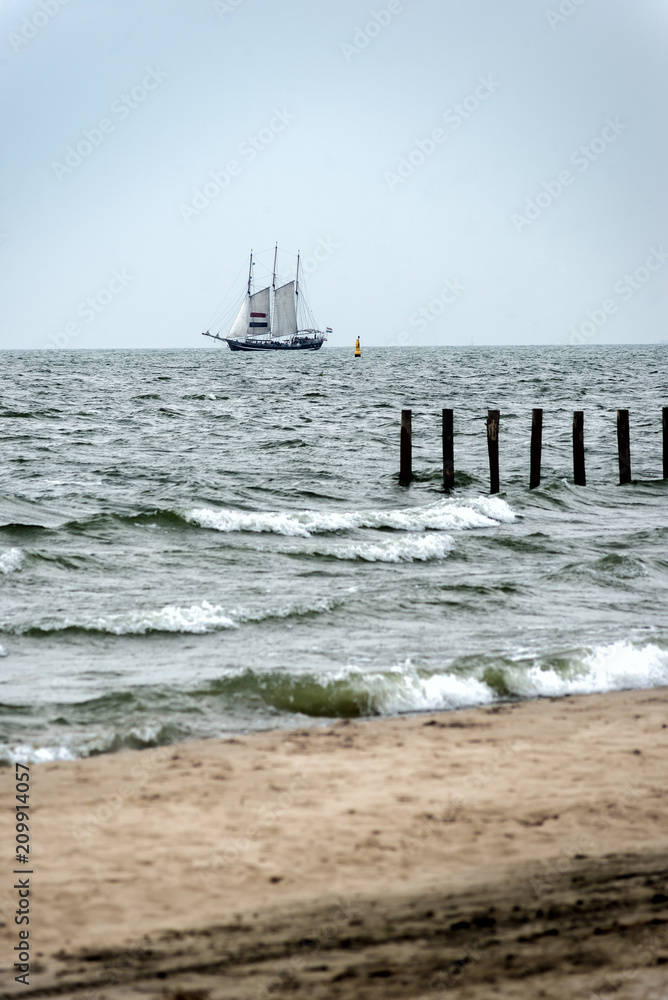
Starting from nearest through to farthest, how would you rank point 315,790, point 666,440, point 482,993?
point 482,993 < point 315,790 < point 666,440

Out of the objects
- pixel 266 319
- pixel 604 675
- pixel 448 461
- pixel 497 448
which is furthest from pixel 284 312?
pixel 604 675

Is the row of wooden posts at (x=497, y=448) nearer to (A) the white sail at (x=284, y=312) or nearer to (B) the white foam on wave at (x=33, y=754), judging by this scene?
(B) the white foam on wave at (x=33, y=754)

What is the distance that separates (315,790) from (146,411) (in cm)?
3385

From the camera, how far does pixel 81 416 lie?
118ft

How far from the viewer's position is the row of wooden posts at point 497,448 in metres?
19.8

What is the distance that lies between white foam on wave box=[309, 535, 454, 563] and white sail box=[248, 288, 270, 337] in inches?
5026

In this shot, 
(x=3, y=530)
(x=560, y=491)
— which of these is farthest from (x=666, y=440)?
(x=3, y=530)

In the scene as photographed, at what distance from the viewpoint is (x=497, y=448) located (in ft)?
65.4

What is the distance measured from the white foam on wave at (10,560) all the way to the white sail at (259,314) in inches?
5064

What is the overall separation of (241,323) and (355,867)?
137m

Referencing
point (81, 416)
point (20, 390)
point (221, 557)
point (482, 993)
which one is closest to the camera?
point (482, 993)

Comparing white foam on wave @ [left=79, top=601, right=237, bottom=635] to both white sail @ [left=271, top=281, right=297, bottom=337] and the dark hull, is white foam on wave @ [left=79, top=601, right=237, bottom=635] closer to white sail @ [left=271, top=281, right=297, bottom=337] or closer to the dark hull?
the dark hull

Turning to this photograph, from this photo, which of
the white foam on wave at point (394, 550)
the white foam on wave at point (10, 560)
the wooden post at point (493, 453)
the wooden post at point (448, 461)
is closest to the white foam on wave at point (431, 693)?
the white foam on wave at point (394, 550)

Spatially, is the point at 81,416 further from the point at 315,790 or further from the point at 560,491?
the point at 315,790
